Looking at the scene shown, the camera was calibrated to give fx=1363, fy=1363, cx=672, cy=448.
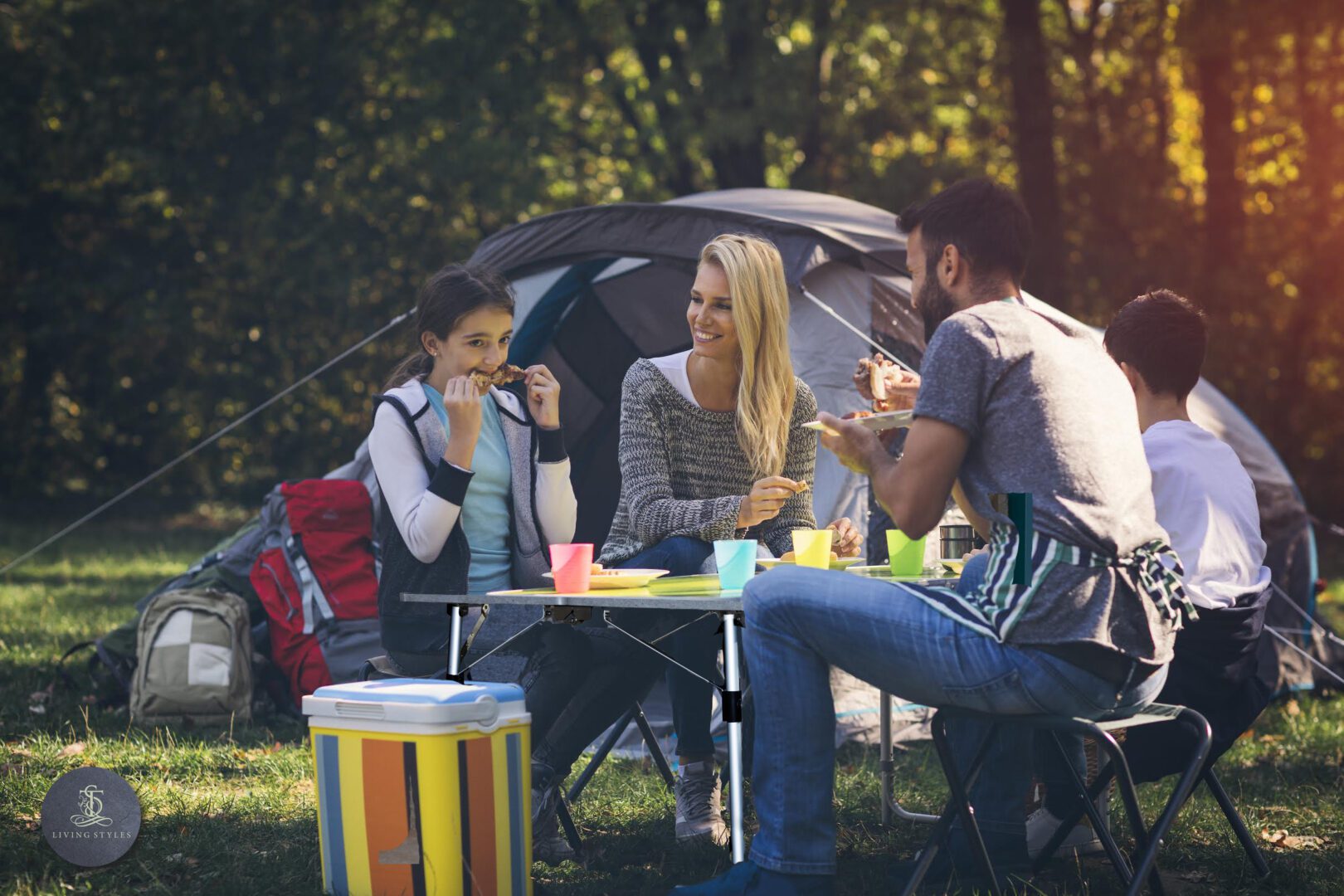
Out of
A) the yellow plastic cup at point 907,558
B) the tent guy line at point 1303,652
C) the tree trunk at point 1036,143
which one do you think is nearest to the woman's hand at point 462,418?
the yellow plastic cup at point 907,558

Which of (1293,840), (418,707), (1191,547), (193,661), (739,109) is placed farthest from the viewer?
(739,109)

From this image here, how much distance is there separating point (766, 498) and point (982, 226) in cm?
85

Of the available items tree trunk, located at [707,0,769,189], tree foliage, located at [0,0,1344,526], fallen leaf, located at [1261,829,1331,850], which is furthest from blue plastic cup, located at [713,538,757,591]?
tree foliage, located at [0,0,1344,526]

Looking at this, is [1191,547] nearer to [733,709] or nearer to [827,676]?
[827,676]

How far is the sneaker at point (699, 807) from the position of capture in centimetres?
327

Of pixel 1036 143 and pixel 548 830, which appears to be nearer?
pixel 548 830

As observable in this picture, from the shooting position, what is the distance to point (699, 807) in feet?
10.8

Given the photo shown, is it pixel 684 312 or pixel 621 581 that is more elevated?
pixel 684 312

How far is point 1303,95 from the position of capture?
13328 mm

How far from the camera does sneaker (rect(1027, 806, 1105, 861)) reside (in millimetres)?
3166

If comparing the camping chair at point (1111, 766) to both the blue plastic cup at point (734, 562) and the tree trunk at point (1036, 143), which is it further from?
the tree trunk at point (1036, 143)

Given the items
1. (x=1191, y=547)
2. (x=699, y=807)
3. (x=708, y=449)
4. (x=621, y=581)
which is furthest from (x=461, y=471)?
(x=1191, y=547)

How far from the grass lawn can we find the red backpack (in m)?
0.26

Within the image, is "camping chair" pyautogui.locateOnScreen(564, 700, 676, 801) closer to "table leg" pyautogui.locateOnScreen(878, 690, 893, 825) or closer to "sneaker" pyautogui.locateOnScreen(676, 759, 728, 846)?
"sneaker" pyautogui.locateOnScreen(676, 759, 728, 846)
